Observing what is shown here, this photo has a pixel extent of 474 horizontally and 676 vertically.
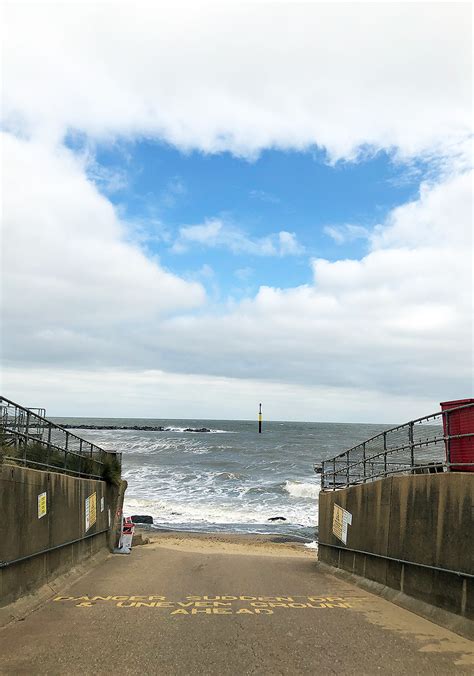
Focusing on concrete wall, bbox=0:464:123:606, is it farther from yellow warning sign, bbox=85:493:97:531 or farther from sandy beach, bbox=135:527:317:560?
sandy beach, bbox=135:527:317:560

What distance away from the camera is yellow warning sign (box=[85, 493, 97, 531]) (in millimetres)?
12030

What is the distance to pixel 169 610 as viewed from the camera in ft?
23.3

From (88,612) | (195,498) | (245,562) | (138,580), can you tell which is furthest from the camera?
(195,498)

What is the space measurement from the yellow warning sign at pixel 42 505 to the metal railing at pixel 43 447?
1.76 ft

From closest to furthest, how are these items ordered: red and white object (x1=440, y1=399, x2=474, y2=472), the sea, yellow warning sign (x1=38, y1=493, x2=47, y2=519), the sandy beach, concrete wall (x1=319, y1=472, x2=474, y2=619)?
concrete wall (x1=319, y1=472, x2=474, y2=619) → red and white object (x1=440, y1=399, x2=474, y2=472) → yellow warning sign (x1=38, y1=493, x2=47, y2=519) → the sandy beach → the sea

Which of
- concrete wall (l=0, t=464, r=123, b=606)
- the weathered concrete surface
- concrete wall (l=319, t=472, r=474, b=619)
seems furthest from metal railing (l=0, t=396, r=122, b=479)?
concrete wall (l=319, t=472, r=474, b=619)

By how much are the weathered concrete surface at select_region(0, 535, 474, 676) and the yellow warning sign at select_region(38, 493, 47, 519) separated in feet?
3.90

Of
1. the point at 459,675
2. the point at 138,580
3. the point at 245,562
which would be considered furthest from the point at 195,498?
the point at 459,675

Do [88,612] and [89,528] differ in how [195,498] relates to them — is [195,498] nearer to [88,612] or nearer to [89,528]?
[89,528]

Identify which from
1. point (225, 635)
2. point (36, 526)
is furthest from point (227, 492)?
point (225, 635)

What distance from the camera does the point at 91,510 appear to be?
12516 mm

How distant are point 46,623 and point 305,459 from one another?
206ft

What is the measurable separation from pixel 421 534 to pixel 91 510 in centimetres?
761

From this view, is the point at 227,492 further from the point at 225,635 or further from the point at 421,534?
the point at 225,635
